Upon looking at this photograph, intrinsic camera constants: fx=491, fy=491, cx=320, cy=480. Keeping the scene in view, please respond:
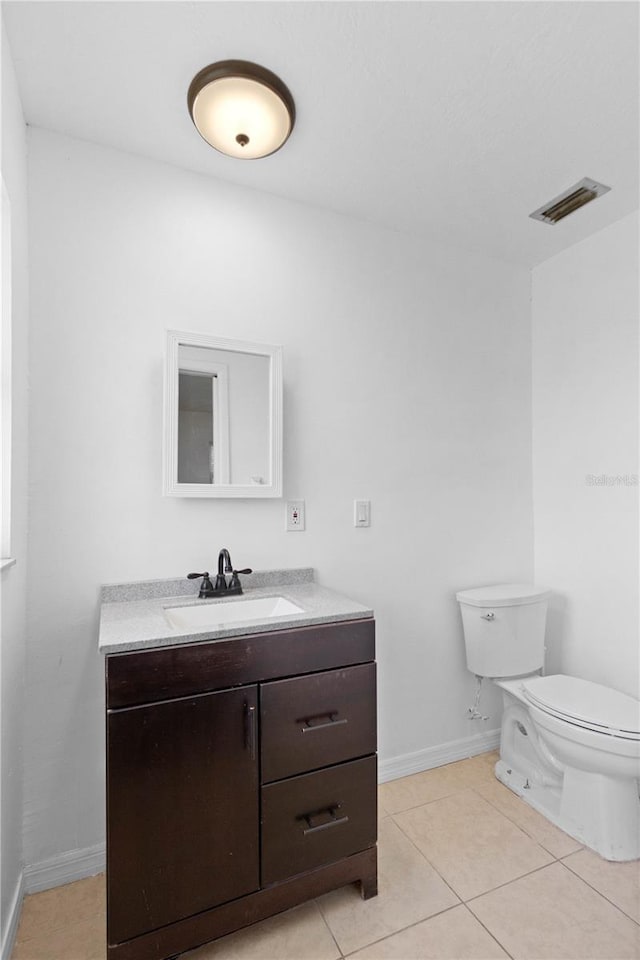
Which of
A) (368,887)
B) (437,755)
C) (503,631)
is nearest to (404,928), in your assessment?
(368,887)

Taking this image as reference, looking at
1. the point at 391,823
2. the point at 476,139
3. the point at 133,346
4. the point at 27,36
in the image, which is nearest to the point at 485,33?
the point at 476,139

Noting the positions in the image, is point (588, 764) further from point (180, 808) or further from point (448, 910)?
point (180, 808)

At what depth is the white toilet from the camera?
1653mm

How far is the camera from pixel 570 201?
6.55 ft

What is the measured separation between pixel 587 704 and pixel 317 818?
3.57 feet

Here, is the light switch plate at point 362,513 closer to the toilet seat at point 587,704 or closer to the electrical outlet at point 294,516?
the electrical outlet at point 294,516

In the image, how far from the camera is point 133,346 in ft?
5.58

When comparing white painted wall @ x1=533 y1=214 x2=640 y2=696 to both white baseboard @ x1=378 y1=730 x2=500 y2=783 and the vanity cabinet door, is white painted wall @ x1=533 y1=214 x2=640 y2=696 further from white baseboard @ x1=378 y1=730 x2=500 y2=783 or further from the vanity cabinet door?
the vanity cabinet door

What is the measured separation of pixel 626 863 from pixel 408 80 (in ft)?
8.34

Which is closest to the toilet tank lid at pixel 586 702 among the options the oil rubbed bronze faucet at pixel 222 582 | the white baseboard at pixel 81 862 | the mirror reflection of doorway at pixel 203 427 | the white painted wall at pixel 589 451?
the white painted wall at pixel 589 451

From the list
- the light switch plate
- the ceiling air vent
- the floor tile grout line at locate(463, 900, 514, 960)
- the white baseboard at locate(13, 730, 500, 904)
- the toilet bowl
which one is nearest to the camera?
the floor tile grout line at locate(463, 900, 514, 960)

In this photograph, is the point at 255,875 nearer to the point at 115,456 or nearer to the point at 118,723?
the point at 118,723

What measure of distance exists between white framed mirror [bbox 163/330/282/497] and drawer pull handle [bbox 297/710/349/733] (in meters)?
0.77

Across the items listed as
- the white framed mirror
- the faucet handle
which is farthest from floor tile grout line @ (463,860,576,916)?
the white framed mirror
